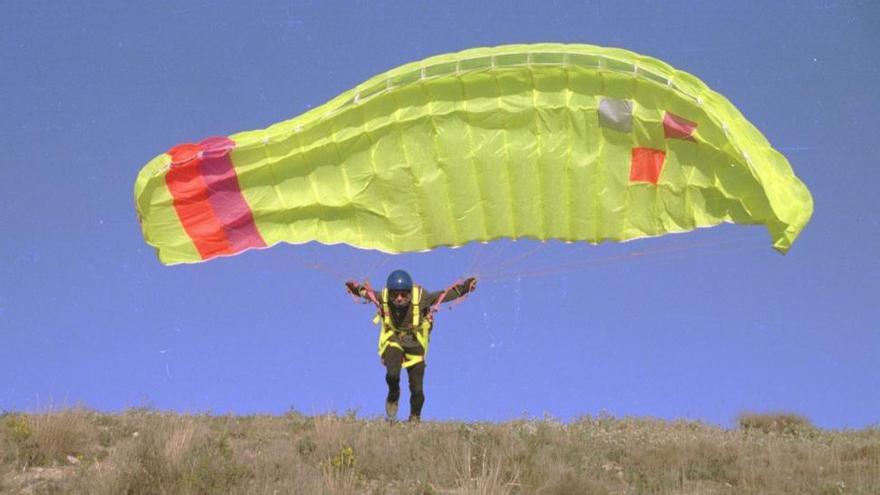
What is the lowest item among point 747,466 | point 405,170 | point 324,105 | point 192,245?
point 747,466

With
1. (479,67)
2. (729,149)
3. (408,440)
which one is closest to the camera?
(408,440)

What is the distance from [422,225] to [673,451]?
4.83m

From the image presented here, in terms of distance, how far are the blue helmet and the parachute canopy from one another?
0.47 m

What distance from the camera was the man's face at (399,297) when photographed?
12.8m

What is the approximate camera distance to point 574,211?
12.8 metres

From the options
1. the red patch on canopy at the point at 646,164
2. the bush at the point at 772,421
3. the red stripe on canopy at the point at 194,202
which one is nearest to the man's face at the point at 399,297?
the red stripe on canopy at the point at 194,202

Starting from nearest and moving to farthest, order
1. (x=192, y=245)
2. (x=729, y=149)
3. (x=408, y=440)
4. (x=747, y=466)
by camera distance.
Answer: (x=747, y=466)
(x=408, y=440)
(x=729, y=149)
(x=192, y=245)

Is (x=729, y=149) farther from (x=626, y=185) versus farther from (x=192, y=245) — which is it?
(x=192, y=245)

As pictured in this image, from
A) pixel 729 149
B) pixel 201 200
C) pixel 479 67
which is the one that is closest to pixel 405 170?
pixel 479 67

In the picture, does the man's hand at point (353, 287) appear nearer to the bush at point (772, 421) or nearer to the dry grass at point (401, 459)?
the dry grass at point (401, 459)

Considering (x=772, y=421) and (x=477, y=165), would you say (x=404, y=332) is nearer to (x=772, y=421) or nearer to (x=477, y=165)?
(x=477, y=165)

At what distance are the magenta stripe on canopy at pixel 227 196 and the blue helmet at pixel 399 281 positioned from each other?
1.81 m

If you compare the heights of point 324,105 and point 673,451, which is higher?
point 324,105

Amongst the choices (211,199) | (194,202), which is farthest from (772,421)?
(194,202)
